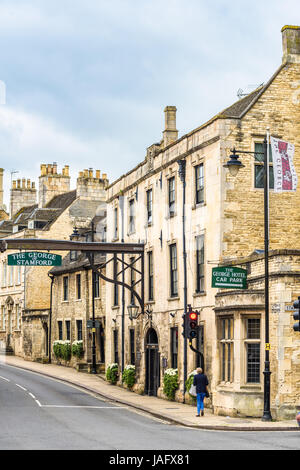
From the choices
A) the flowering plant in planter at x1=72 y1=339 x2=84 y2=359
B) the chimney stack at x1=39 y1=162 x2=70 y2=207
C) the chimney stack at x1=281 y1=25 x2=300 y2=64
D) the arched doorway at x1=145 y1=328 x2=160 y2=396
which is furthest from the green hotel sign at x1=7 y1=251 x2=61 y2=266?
the chimney stack at x1=39 y1=162 x2=70 y2=207

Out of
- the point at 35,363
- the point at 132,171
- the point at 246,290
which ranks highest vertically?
the point at 132,171

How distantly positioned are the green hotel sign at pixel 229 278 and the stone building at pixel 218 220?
0.71 m

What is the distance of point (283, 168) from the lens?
102 ft

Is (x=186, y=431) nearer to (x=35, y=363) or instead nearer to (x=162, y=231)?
(x=162, y=231)

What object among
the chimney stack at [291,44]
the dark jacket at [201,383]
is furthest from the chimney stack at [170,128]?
the dark jacket at [201,383]

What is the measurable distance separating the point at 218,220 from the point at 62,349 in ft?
97.4

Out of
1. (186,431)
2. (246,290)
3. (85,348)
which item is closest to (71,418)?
(186,431)

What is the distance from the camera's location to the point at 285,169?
3117 centimetres

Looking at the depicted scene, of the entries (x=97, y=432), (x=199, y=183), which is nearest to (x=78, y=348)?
(x=199, y=183)

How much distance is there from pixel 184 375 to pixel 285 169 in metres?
10.1

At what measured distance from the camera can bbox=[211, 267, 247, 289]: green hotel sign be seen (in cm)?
2952

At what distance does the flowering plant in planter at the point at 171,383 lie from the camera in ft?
120

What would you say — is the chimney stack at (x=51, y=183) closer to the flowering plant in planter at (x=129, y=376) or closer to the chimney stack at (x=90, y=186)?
the chimney stack at (x=90, y=186)

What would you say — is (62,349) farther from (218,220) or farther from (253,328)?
(253,328)
